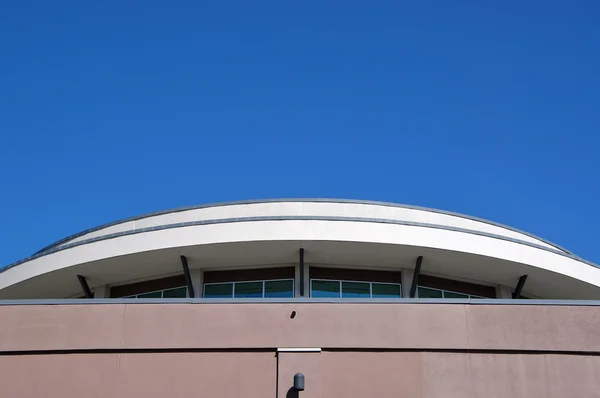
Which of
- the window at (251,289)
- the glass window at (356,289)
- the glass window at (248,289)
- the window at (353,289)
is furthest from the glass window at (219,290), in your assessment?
the glass window at (356,289)

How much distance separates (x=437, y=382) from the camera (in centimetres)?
1512

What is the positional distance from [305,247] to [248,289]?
2.09m

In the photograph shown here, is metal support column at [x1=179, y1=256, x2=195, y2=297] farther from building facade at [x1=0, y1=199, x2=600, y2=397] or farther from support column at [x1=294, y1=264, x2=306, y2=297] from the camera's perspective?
building facade at [x1=0, y1=199, x2=600, y2=397]

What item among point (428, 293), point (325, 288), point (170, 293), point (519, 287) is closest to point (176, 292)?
point (170, 293)

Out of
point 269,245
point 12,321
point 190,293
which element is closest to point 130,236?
point 190,293

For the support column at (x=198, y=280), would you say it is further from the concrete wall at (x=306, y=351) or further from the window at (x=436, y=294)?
the window at (x=436, y=294)

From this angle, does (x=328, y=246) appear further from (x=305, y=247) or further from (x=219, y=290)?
(x=219, y=290)

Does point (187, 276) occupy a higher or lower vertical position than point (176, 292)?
higher

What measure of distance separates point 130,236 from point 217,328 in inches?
236

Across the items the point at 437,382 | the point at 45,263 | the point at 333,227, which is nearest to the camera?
the point at 437,382

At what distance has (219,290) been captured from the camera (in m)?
21.4

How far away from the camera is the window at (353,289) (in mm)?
21109

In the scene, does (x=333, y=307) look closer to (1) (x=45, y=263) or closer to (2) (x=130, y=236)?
(2) (x=130, y=236)

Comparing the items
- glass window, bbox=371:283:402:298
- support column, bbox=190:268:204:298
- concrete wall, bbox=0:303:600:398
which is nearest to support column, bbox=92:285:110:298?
support column, bbox=190:268:204:298
